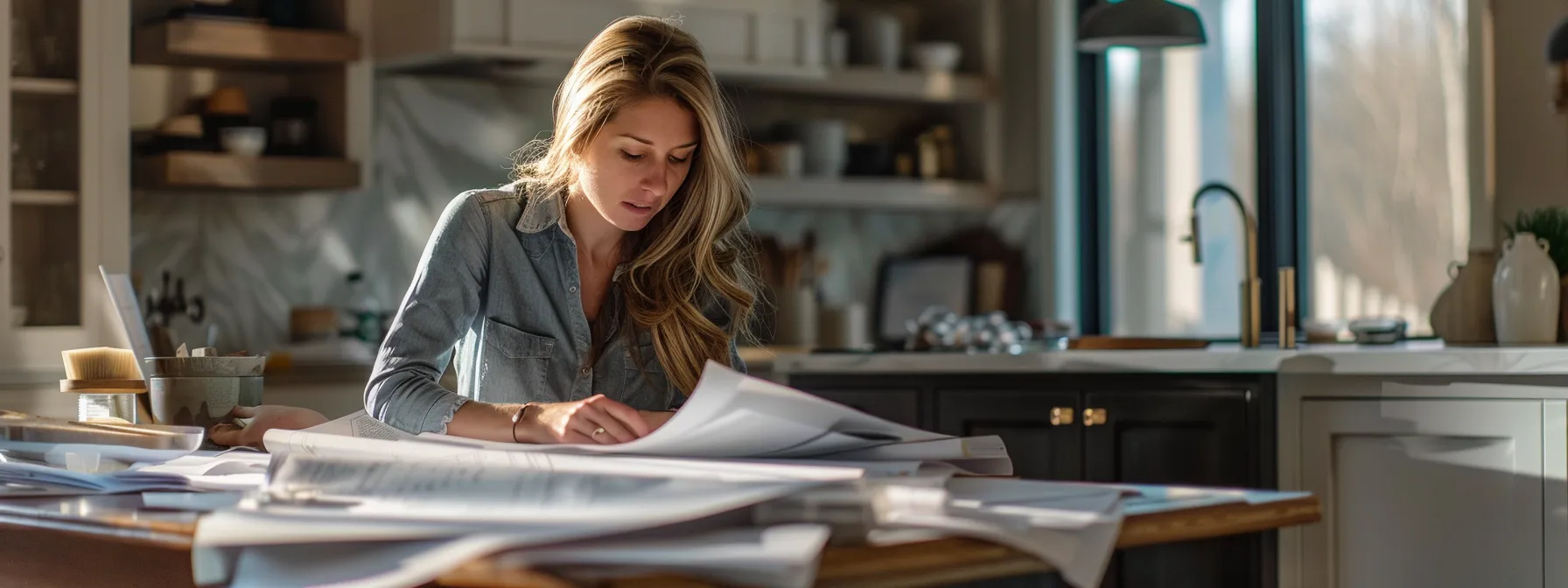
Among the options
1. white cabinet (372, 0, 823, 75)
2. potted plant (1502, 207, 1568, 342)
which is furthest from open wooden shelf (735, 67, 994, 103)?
potted plant (1502, 207, 1568, 342)

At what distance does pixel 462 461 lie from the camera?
106 cm

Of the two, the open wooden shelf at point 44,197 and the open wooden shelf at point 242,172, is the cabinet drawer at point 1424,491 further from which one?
the open wooden shelf at point 44,197

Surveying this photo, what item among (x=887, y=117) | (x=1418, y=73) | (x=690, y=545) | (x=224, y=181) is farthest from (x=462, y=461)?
(x=887, y=117)

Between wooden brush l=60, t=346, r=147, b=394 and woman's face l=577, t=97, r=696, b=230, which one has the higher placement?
woman's face l=577, t=97, r=696, b=230

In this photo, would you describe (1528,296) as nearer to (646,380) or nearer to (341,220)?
(646,380)

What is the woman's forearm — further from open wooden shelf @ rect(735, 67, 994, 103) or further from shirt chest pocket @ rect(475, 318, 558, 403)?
open wooden shelf @ rect(735, 67, 994, 103)

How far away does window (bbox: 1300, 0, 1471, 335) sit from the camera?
13.2 feet

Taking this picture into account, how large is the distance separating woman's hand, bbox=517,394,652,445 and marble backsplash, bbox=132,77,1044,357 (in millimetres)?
2941

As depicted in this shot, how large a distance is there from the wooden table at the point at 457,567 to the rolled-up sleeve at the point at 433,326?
0.49 meters

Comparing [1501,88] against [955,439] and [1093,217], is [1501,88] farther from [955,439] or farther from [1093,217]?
[955,439]

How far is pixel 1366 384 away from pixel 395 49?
2.47 metres

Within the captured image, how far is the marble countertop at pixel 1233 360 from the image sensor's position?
9.58ft

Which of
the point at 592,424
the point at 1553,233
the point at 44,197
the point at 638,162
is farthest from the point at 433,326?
the point at 1553,233

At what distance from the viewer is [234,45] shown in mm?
3955
